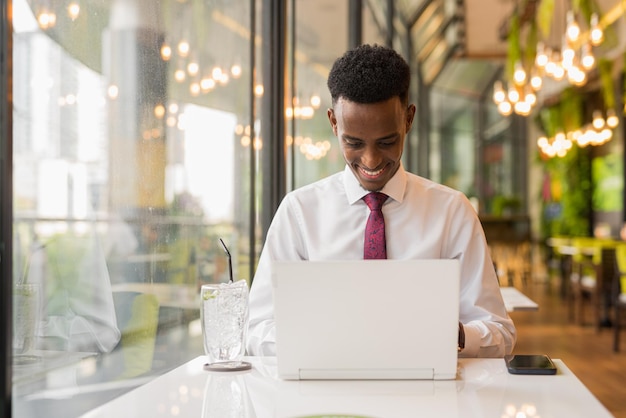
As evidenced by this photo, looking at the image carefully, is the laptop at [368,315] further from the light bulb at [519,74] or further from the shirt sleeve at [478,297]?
the light bulb at [519,74]

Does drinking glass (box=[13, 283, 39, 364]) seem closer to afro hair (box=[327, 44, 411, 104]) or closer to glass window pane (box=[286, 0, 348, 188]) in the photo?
afro hair (box=[327, 44, 411, 104])

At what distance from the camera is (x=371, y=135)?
1.96 meters

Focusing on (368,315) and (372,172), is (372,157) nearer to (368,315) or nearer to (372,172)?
(372,172)

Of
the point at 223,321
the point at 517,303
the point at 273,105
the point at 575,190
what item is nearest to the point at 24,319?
the point at 223,321

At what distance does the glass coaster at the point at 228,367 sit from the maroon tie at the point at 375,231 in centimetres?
51

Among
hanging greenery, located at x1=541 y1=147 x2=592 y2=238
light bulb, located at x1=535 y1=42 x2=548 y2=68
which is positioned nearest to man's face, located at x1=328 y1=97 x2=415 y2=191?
light bulb, located at x1=535 y1=42 x2=548 y2=68

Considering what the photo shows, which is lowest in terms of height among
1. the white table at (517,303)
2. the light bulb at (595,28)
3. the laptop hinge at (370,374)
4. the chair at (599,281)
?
the chair at (599,281)

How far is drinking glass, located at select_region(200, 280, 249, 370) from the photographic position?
171cm

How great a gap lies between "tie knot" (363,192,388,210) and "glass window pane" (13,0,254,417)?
59cm

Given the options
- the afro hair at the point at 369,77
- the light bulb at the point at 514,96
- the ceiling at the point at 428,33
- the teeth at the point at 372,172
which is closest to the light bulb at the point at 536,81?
the light bulb at the point at 514,96

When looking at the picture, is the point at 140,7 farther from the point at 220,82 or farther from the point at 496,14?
the point at 496,14

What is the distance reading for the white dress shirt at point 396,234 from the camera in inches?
80.4

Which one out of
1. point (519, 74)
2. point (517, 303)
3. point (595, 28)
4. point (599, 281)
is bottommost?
point (599, 281)

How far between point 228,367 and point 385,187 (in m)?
0.71
